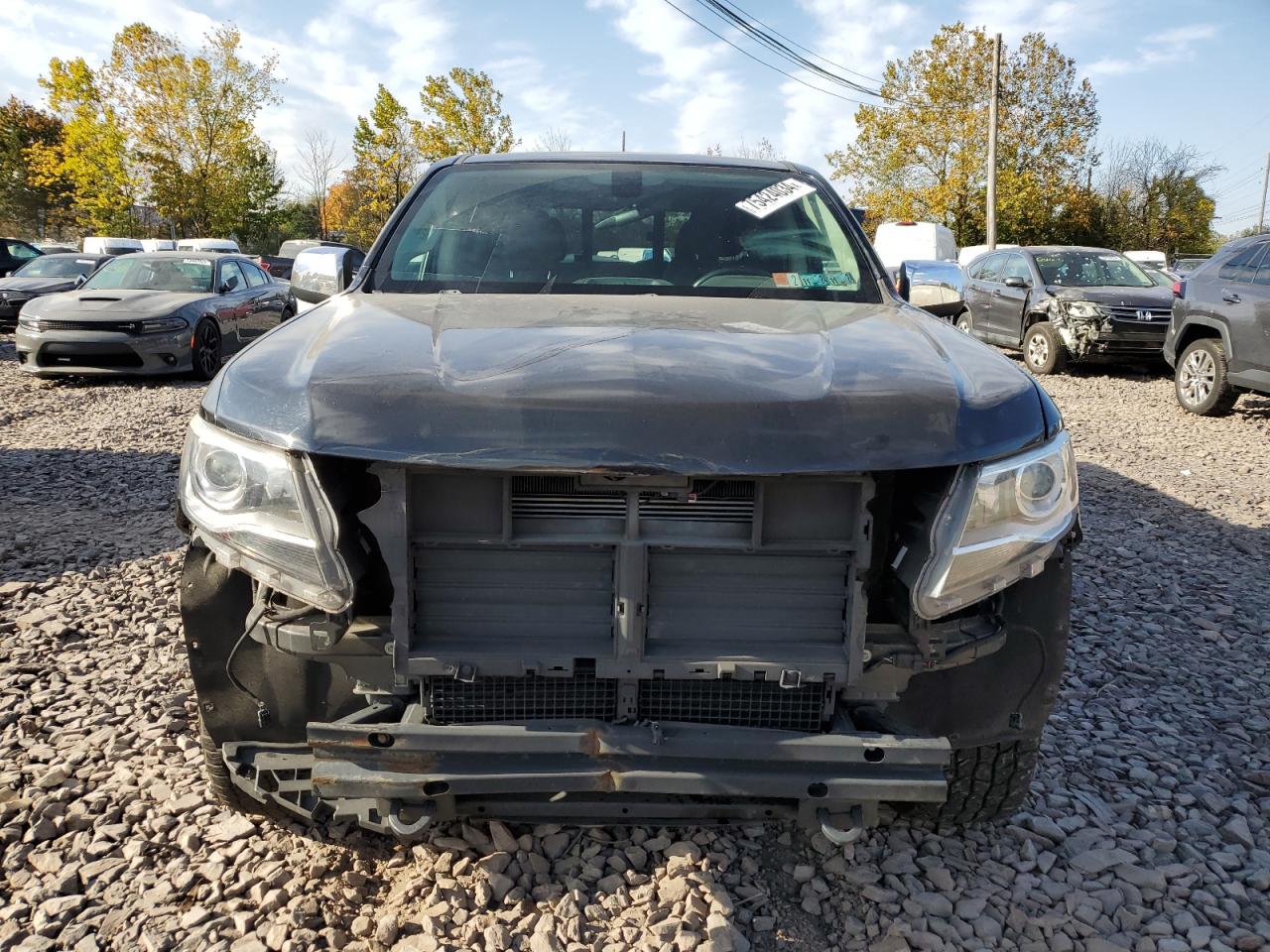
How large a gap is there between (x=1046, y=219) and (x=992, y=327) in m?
28.5

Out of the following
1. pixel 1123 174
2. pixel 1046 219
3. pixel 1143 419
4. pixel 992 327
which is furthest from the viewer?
pixel 1123 174

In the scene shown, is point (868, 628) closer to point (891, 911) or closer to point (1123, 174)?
point (891, 911)

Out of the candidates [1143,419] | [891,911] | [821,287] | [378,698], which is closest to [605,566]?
[378,698]

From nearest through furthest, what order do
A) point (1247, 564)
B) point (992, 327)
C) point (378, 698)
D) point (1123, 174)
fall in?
point (378, 698), point (1247, 564), point (992, 327), point (1123, 174)

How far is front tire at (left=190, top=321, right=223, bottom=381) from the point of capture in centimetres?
1055

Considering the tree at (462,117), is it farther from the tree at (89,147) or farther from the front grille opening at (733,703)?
the front grille opening at (733,703)

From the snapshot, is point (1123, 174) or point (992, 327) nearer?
point (992, 327)

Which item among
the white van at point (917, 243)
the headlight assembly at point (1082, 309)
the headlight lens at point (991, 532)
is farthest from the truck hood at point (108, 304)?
the white van at point (917, 243)

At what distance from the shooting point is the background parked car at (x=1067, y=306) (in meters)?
11.7

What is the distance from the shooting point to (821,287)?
304 cm

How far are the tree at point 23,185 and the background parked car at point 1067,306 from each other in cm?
4526

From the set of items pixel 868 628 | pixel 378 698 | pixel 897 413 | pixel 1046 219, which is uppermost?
pixel 1046 219

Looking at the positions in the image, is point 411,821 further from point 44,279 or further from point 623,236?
point 44,279

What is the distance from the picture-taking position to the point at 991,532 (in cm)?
190
